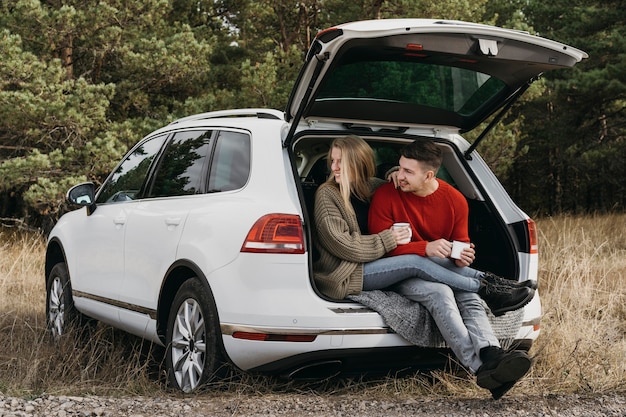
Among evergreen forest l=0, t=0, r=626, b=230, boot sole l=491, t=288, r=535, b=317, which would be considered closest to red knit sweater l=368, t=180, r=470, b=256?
boot sole l=491, t=288, r=535, b=317

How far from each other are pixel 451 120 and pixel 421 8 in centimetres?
1257

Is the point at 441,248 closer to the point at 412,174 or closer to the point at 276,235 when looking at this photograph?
the point at 412,174

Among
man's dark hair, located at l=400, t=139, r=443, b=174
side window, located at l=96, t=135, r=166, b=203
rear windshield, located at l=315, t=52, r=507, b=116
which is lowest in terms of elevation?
side window, located at l=96, t=135, r=166, b=203

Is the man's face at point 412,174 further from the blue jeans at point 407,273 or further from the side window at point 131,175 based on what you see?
the side window at point 131,175

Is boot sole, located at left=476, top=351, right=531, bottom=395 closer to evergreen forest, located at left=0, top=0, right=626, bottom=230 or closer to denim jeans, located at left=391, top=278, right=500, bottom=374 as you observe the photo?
denim jeans, located at left=391, top=278, right=500, bottom=374

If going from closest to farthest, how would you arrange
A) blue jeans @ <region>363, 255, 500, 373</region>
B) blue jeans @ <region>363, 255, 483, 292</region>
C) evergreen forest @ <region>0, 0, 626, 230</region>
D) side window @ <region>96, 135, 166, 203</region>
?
blue jeans @ <region>363, 255, 500, 373</region> < blue jeans @ <region>363, 255, 483, 292</region> < side window @ <region>96, 135, 166, 203</region> < evergreen forest @ <region>0, 0, 626, 230</region>

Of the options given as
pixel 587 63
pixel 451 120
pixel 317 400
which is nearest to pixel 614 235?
pixel 587 63

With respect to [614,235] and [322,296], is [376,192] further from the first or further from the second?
[614,235]

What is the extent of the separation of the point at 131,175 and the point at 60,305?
1662mm

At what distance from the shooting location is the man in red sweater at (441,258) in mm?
4297

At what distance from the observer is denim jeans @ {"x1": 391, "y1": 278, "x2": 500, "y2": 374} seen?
173 inches

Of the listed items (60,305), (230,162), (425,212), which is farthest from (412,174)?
(60,305)

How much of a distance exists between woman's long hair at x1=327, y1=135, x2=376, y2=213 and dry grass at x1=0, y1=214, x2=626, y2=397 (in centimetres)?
114

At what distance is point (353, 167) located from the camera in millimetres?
4949
